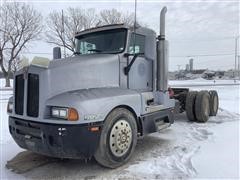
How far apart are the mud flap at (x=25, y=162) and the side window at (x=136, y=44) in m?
2.54

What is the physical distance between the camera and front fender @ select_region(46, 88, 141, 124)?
393cm

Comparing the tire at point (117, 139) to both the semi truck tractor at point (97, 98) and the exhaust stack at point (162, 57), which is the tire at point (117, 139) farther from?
the exhaust stack at point (162, 57)

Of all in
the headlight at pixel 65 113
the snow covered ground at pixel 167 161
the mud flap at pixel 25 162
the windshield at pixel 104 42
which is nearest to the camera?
the headlight at pixel 65 113

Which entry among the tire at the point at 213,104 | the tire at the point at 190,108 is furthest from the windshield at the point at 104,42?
the tire at the point at 213,104

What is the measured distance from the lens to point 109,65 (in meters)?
4.80

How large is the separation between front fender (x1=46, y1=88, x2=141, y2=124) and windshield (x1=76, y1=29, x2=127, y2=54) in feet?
3.09

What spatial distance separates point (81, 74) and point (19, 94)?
42.4 inches

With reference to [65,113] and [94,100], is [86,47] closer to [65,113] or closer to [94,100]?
[94,100]

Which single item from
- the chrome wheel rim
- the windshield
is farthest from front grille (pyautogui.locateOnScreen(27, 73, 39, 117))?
the windshield

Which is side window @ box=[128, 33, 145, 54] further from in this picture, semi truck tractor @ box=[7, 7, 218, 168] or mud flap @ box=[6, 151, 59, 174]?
mud flap @ box=[6, 151, 59, 174]

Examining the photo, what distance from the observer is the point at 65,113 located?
3.91 meters

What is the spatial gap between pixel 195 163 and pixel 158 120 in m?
1.40

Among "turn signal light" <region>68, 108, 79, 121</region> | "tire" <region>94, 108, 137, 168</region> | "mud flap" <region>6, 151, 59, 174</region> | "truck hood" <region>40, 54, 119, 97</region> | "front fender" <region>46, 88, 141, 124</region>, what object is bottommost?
"mud flap" <region>6, 151, 59, 174</region>

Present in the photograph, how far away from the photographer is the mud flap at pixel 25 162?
14.9 feet
